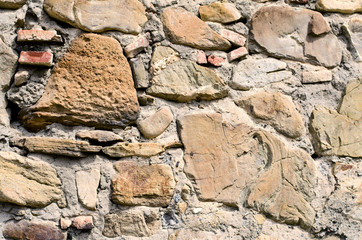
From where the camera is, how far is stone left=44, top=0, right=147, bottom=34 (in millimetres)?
1441

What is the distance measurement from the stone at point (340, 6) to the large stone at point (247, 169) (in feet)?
1.91

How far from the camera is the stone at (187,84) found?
60.4 inches

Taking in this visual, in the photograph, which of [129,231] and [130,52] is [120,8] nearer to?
[130,52]

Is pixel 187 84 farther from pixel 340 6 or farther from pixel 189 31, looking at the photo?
pixel 340 6

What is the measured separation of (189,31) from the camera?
161cm

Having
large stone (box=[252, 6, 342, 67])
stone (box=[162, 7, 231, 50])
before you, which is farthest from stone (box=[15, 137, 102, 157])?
large stone (box=[252, 6, 342, 67])

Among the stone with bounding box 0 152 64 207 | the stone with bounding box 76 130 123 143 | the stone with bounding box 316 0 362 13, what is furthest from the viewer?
the stone with bounding box 316 0 362 13

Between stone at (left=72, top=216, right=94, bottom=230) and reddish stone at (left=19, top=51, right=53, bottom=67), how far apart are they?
0.48 metres

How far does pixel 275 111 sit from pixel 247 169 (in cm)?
24

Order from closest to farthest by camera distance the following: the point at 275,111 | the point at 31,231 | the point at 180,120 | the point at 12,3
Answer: the point at 31,231
the point at 12,3
the point at 180,120
the point at 275,111

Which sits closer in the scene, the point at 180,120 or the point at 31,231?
the point at 31,231

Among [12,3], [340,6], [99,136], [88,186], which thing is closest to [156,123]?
[99,136]

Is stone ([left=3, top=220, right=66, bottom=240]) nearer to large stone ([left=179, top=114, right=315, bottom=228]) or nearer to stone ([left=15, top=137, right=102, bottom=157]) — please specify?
stone ([left=15, top=137, right=102, bottom=157])

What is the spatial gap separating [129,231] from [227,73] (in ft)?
2.12
